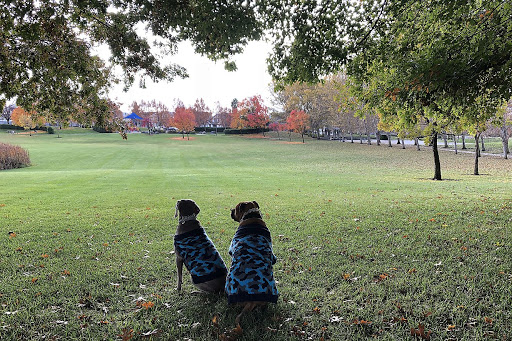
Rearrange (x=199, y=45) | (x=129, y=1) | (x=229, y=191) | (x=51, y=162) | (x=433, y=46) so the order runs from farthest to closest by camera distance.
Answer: (x=51, y=162)
(x=229, y=191)
(x=433, y=46)
(x=199, y=45)
(x=129, y=1)

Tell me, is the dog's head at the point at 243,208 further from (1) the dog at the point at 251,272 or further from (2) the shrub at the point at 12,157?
(2) the shrub at the point at 12,157

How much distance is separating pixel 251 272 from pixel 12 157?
3096cm

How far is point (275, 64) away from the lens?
26.3 feet

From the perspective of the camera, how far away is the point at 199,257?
421 centimetres

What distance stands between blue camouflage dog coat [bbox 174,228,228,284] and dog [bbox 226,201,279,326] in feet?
1.22

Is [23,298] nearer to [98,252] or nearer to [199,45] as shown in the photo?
[98,252]

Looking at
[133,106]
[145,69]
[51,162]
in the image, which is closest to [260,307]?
[145,69]

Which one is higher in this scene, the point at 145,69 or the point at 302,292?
the point at 145,69

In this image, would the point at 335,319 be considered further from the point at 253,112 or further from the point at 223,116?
the point at 223,116

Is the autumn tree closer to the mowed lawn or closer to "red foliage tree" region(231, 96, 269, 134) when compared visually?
"red foliage tree" region(231, 96, 269, 134)

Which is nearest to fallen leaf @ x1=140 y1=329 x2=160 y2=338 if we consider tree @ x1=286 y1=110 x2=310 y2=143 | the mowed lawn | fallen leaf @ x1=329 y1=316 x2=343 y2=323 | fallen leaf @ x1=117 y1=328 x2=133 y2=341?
the mowed lawn

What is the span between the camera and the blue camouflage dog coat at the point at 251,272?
11.9 feet

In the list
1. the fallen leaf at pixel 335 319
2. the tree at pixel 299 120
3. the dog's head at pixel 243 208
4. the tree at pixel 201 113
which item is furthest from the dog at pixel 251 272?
the tree at pixel 201 113

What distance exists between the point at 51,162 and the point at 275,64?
30.7 m
